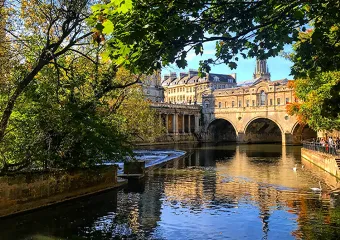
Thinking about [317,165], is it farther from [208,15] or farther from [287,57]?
[208,15]

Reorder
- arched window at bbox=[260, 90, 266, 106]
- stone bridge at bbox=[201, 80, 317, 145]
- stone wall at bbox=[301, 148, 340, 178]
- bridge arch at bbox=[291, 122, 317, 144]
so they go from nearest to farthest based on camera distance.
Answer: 1. stone wall at bbox=[301, 148, 340, 178]
2. bridge arch at bbox=[291, 122, 317, 144]
3. stone bridge at bbox=[201, 80, 317, 145]
4. arched window at bbox=[260, 90, 266, 106]

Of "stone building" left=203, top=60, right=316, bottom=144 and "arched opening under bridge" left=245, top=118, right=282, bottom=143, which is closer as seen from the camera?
"stone building" left=203, top=60, right=316, bottom=144

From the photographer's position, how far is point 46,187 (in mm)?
15781

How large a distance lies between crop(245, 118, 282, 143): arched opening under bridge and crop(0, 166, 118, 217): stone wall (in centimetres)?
7179

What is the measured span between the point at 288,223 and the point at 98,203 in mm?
7992

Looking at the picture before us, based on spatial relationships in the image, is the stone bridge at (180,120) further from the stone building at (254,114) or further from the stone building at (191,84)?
the stone building at (191,84)

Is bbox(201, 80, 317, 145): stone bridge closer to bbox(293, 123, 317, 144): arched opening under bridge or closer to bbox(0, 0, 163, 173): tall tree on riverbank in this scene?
bbox(293, 123, 317, 144): arched opening under bridge

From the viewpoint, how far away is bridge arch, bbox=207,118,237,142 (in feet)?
320

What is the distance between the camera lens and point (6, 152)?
1470cm

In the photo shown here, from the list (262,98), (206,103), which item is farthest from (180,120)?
(262,98)

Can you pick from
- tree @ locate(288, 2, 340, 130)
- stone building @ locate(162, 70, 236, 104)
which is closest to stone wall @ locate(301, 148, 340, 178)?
tree @ locate(288, 2, 340, 130)

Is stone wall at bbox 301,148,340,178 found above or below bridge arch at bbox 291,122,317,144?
below

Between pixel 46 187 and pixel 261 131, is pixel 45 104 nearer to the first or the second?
pixel 46 187

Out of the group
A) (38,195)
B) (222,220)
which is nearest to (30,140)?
(38,195)
